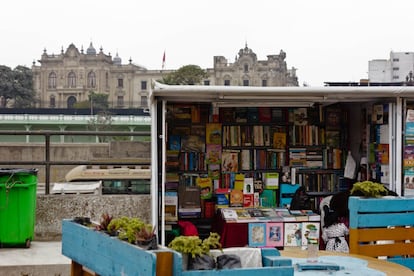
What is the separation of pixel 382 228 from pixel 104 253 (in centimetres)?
237

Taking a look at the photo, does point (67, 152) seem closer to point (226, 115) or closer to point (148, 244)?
point (226, 115)

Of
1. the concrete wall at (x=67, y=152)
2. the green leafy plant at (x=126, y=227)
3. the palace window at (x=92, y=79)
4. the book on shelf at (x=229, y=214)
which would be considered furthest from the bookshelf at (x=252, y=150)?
the palace window at (x=92, y=79)

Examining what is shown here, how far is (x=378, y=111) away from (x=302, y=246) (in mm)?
1556

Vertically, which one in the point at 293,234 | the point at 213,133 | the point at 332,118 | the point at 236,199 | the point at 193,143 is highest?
the point at 332,118

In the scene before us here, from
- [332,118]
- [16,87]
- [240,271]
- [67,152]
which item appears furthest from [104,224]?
[16,87]

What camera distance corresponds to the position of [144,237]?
2.68 meters

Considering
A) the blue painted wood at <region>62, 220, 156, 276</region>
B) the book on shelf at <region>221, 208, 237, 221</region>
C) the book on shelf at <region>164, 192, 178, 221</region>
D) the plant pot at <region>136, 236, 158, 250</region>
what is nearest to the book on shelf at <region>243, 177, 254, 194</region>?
the book on shelf at <region>221, 208, 237, 221</region>

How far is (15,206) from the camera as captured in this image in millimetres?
6766

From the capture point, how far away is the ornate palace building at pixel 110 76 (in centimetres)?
10812

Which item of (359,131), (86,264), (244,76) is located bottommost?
(86,264)

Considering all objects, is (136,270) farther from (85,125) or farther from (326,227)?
(85,125)

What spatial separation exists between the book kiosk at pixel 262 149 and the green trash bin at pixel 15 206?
4.42 ft

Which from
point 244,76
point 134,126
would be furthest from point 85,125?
point 244,76

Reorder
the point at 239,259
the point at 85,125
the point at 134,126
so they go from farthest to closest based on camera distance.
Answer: the point at 85,125 → the point at 134,126 → the point at 239,259
